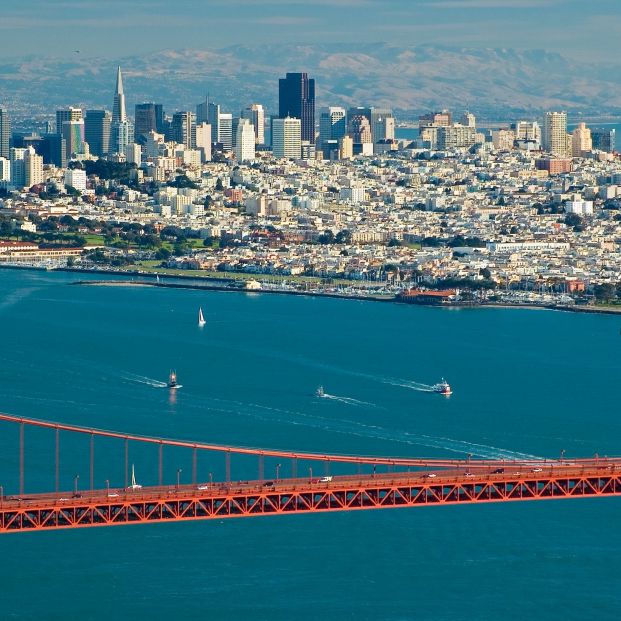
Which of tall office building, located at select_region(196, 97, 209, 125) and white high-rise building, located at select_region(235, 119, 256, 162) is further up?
tall office building, located at select_region(196, 97, 209, 125)

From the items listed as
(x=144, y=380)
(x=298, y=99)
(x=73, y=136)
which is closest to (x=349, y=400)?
(x=144, y=380)

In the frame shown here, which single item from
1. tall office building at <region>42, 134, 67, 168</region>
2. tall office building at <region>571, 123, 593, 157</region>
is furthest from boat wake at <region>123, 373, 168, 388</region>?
tall office building at <region>571, 123, 593, 157</region>

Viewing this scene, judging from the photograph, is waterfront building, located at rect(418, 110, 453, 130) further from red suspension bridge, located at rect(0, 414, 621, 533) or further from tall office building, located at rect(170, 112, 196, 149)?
red suspension bridge, located at rect(0, 414, 621, 533)

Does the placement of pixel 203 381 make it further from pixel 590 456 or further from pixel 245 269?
pixel 245 269

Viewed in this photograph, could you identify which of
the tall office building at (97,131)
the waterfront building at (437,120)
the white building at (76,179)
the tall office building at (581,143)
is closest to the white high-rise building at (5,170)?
the white building at (76,179)

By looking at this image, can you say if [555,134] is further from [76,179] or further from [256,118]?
[76,179]

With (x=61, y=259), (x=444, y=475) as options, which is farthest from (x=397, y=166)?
(x=444, y=475)
